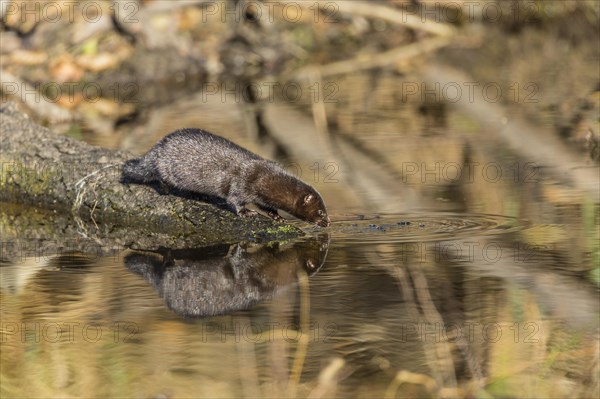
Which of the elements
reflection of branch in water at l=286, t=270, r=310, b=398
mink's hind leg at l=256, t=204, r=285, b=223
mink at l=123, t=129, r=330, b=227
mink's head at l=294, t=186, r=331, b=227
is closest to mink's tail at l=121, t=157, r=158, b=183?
mink at l=123, t=129, r=330, b=227

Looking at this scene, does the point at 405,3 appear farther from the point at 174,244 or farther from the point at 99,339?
the point at 99,339

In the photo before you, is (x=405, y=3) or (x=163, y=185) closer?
(x=163, y=185)

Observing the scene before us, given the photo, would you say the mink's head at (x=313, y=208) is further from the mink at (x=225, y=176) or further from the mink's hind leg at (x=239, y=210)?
the mink's hind leg at (x=239, y=210)

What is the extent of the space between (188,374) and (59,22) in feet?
49.7

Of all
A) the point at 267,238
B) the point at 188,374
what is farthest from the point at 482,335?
the point at 267,238

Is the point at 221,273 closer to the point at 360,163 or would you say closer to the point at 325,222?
the point at 325,222

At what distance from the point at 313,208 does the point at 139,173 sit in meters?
1.49

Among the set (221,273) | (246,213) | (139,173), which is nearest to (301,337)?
(221,273)

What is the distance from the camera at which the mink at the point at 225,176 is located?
8.86 metres

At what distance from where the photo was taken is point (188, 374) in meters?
5.61

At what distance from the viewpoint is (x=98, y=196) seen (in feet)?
29.8

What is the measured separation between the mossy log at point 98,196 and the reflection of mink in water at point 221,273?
0.26 metres

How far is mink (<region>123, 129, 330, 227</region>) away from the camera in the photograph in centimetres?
886

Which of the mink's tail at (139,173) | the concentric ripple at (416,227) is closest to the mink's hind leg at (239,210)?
the concentric ripple at (416,227)
